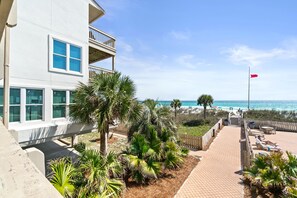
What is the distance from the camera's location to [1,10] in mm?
2473

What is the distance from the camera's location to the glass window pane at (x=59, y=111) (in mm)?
9052

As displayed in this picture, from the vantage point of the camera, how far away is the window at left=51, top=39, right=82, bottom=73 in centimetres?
884

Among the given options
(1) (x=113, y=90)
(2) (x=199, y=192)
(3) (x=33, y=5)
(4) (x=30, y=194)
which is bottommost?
(2) (x=199, y=192)

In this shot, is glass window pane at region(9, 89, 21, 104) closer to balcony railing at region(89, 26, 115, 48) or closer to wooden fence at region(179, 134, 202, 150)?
balcony railing at region(89, 26, 115, 48)

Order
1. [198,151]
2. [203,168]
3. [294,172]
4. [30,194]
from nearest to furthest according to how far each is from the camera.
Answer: [30,194], [294,172], [203,168], [198,151]

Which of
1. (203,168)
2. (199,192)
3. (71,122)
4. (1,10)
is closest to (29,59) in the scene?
(71,122)

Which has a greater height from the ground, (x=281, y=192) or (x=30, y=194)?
(x=30, y=194)

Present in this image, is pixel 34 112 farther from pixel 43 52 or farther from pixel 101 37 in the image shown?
pixel 101 37

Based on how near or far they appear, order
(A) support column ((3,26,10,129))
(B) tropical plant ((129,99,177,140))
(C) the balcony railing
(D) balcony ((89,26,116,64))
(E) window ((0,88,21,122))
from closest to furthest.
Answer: (A) support column ((3,26,10,129)), (E) window ((0,88,21,122)), (B) tropical plant ((129,99,177,140)), (D) balcony ((89,26,116,64)), (C) the balcony railing

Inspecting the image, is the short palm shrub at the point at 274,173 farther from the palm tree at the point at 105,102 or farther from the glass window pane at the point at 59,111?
the glass window pane at the point at 59,111

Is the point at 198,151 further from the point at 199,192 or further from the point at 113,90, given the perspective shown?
the point at 113,90

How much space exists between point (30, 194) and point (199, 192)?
7.93 metres

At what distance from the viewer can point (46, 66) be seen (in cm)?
840

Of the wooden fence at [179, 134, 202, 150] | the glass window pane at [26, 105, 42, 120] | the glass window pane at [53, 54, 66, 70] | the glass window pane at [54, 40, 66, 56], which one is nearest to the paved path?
the wooden fence at [179, 134, 202, 150]
